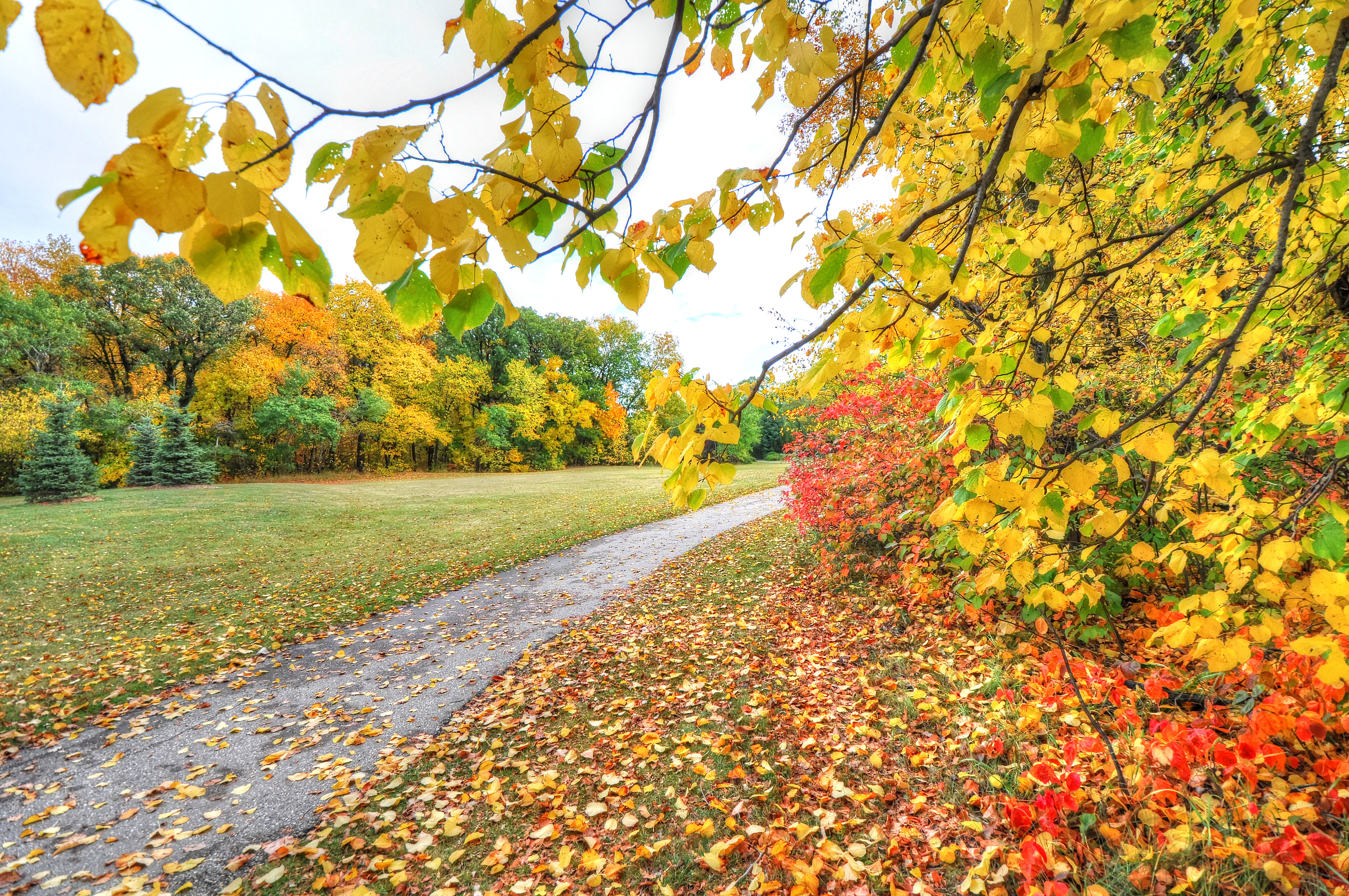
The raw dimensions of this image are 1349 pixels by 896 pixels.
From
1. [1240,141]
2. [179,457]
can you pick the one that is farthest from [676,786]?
[179,457]

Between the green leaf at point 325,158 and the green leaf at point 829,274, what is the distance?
39.7 inches

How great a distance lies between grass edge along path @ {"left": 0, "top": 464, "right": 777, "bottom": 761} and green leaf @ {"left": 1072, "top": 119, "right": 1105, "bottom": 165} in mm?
7218

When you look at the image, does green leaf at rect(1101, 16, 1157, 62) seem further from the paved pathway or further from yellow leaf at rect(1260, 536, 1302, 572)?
the paved pathway

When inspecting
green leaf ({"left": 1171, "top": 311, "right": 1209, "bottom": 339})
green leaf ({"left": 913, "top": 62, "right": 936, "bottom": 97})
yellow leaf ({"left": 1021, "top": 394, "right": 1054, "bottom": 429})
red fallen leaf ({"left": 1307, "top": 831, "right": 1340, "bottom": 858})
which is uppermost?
green leaf ({"left": 913, "top": 62, "right": 936, "bottom": 97})

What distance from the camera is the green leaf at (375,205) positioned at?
0.85m

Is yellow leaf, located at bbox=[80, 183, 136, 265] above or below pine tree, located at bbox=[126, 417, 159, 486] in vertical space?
below

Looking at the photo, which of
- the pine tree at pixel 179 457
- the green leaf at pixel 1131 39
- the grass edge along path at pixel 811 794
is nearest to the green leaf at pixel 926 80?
the green leaf at pixel 1131 39

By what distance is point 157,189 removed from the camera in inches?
26.8

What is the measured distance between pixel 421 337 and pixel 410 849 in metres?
36.7

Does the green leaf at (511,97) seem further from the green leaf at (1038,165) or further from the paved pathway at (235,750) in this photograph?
the paved pathway at (235,750)

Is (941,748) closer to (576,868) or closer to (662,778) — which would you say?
(662,778)

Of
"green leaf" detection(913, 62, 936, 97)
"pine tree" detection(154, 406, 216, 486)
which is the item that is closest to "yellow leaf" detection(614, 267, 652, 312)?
"green leaf" detection(913, 62, 936, 97)

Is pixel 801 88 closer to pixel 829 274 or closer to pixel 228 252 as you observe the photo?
pixel 829 274

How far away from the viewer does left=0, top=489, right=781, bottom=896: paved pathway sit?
277 centimetres
